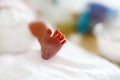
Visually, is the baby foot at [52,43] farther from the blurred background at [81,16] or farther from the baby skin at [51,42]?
the blurred background at [81,16]

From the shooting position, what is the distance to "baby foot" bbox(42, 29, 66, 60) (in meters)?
0.73

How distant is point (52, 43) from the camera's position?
2.42 ft

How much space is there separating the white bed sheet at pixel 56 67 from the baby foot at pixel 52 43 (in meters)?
0.02

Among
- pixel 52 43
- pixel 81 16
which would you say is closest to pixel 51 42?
pixel 52 43

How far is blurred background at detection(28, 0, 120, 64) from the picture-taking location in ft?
3.92

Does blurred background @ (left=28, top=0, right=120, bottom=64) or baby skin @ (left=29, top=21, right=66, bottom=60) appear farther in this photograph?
blurred background @ (left=28, top=0, right=120, bottom=64)

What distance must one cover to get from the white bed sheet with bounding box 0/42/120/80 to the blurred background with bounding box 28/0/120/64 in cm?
37

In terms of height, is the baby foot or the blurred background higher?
the blurred background

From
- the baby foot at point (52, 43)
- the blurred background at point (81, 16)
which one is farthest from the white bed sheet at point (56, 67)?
the blurred background at point (81, 16)

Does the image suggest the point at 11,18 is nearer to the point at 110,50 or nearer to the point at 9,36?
the point at 9,36

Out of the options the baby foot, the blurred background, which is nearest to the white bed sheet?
the baby foot

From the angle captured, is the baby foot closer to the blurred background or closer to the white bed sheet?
the white bed sheet

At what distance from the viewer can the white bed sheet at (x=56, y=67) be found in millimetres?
678

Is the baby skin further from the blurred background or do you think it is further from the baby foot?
the blurred background
